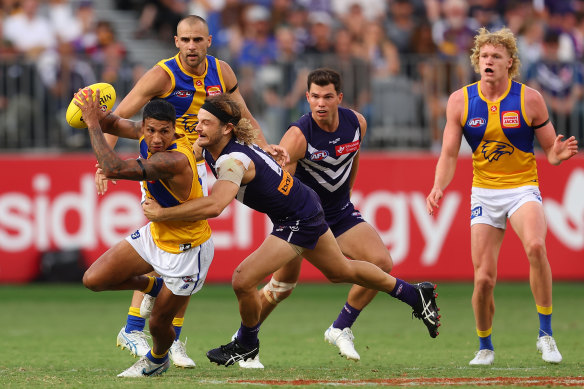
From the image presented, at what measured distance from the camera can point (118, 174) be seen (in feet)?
27.7

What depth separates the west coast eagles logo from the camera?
9992mm

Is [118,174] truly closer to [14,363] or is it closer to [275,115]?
[14,363]

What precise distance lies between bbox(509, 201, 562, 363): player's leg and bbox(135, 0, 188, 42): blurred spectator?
11.4 metres

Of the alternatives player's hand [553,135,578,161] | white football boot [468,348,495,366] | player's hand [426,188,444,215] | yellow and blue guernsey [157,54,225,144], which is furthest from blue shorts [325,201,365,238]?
player's hand [553,135,578,161]

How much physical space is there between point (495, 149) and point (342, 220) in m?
1.70

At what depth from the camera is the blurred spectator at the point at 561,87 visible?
685 inches

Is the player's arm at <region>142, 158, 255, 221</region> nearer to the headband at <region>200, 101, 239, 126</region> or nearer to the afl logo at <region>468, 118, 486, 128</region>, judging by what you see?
the headband at <region>200, 101, 239, 126</region>

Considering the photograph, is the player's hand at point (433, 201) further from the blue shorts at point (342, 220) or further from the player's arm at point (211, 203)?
the player's arm at point (211, 203)

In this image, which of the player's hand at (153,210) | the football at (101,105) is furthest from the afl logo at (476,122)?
the football at (101,105)

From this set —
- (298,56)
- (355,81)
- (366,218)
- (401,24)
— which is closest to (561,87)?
(355,81)

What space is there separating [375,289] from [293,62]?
8.07m

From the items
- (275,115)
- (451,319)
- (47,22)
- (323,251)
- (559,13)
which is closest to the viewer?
(323,251)

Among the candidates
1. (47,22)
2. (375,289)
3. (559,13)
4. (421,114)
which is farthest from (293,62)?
(375,289)

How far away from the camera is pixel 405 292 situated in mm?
9938
